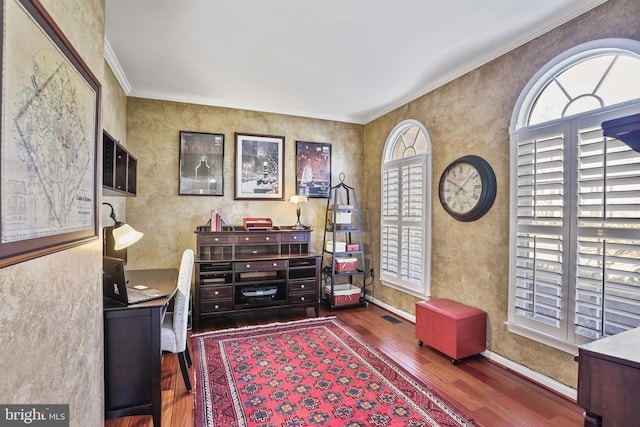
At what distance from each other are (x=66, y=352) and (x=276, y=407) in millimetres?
1429

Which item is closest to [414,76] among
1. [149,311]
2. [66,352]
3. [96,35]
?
[96,35]

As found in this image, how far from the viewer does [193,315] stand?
3650 mm

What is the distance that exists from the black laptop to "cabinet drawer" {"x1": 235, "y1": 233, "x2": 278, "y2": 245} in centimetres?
177

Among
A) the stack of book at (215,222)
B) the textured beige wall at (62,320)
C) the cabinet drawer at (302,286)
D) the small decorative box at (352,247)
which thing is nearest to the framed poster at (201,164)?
the stack of book at (215,222)

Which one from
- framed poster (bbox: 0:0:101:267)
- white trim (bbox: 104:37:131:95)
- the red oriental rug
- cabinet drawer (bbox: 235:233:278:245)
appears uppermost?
white trim (bbox: 104:37:131:95)

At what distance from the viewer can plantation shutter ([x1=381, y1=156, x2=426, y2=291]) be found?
3.70m

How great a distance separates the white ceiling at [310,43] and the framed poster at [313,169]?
0.84 metres

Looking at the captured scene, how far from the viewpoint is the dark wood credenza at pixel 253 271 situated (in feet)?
11.6

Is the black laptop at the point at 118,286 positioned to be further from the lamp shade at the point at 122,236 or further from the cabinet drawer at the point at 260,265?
the cabinet drawer at the point at 260,265

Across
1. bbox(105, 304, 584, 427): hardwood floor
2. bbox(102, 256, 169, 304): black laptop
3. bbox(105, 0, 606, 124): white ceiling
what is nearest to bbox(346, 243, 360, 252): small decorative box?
bbox(105, 304, 584, 427): hardwood floor

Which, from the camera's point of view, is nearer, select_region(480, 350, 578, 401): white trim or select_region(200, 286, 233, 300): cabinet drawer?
select_region(480, 350, 578, 401): white trim

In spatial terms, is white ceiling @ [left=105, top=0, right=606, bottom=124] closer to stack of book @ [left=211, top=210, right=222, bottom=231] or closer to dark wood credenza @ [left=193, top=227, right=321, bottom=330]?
stack of book @ [left=211, top=210, right=222, bottom=231]

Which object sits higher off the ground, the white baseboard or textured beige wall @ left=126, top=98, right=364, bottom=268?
textured beige wall @ left=126, top=98, right=364, bottom=268

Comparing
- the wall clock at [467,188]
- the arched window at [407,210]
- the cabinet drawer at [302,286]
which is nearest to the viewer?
the wall clock at [467,188]
